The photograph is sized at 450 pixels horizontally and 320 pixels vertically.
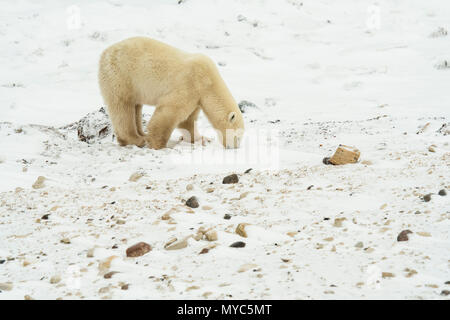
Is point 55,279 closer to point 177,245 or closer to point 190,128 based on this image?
point 177,245

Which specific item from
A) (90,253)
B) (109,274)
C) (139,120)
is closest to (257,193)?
(90,253)

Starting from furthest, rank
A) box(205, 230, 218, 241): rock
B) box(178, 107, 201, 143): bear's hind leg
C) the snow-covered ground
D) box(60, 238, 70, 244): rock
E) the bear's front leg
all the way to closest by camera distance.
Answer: box(178, 107, 201, 143): bear's hind leg
the bear's front leg
box(60, 238, 70, 244): rock
box(205, 230, 218, 241): rock
the snow-covered ground

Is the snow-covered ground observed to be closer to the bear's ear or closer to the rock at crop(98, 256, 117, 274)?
the rock at crop(98, 256, 117, 274)

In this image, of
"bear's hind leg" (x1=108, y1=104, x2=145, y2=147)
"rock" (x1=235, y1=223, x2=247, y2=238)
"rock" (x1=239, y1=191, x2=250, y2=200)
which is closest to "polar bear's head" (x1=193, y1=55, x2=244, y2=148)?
"bear's hind leg" (x1=108, y1=104, x2=145, y2=147)

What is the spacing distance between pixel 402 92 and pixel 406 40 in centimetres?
490

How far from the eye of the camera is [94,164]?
5918mm

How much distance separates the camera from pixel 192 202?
385 centimetres

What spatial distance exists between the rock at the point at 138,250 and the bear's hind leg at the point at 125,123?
439cm

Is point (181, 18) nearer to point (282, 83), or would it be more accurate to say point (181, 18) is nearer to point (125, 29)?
point (125, 29)

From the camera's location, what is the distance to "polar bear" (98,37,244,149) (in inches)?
261

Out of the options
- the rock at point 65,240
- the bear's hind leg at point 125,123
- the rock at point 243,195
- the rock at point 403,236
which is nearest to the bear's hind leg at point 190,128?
the bear's hind leg at point 125,123

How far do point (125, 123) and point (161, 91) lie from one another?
84 cm

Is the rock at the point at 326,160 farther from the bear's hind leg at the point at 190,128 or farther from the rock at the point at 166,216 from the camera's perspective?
the bear's hind leg at the point at 190,128
